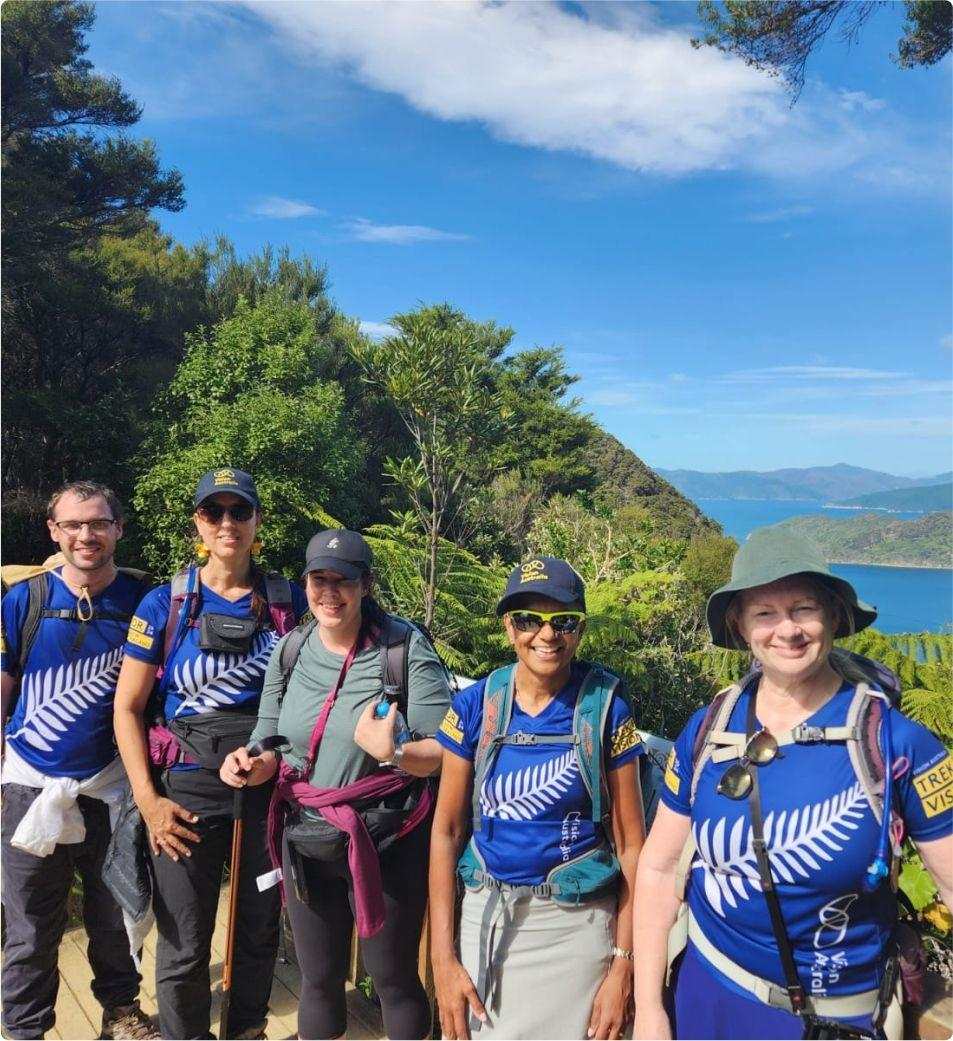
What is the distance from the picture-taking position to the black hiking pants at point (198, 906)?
2418 mm

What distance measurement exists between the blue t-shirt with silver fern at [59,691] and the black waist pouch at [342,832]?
0.81 meters

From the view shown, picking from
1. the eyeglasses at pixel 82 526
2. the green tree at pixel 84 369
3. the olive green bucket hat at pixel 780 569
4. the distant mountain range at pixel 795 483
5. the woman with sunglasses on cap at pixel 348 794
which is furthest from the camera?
the distant mountain range at pixel 795 483

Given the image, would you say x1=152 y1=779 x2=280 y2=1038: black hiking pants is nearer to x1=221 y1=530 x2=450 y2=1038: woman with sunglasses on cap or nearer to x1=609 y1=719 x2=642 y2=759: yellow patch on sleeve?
x1=221 y1=530 x2=450 y2=1038: woman with sunglasses on cap

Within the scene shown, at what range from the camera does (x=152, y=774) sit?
8.10 ft

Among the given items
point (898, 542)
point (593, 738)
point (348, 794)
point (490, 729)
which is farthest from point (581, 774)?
point (898, 542)

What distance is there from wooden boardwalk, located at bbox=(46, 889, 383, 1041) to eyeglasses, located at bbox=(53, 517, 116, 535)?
1.69m

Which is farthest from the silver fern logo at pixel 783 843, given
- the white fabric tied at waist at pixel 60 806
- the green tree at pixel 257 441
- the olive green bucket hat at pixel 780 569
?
the green tree at pixel 257 441

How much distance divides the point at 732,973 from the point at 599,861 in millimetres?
413

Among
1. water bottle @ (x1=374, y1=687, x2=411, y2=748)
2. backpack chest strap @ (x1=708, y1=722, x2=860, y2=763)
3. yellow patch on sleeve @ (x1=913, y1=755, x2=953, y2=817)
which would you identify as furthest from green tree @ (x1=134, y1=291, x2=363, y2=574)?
yellow patch on sleeve @ (x1=913, y1=755, x2=953, y2=817)

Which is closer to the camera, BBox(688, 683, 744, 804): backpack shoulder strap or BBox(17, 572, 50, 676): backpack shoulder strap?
BBox(688, 683, 744, 804): backpack shoulder strap

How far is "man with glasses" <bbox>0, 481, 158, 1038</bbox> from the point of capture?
8.37ft

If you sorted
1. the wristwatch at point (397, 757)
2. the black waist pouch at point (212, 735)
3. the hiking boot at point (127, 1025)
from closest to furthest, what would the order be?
the wristwatch at point (397, 757)
the black waist pouch at point (212, 735)
the hiking boot at point (127, 1025)

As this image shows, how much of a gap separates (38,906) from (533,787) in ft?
5.81

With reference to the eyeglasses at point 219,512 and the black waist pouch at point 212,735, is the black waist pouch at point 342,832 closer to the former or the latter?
the black waist pouch at point 212,735
